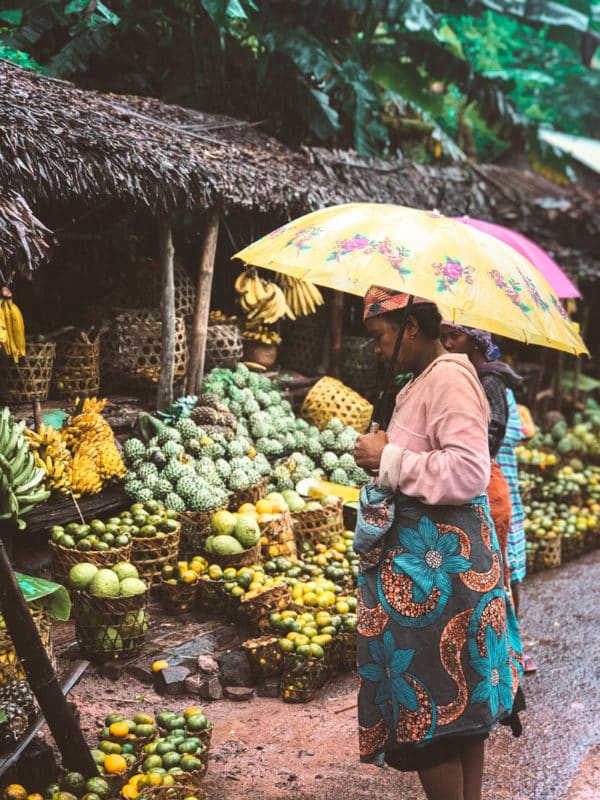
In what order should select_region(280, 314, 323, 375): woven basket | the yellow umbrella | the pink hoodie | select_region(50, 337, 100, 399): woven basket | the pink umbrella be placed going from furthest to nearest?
select_region(280, 314, 323, 375): woven basket, select_region(50, 337, 100, 399): woven basket, the pink umbrella, the yellow umbrella, the pink hoodie

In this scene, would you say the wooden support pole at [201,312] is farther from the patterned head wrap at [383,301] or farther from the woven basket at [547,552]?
the patterned head wrap at [383,301]

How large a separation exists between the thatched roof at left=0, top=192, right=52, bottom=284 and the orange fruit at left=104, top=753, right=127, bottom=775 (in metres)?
2.58

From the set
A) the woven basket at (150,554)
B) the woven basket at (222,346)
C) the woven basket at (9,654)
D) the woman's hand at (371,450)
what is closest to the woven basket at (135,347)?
the woven basket at (222,346)

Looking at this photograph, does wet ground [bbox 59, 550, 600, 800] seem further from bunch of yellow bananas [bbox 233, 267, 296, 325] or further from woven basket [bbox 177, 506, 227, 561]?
bunch of yellow bananas [bbox 233, 267, 296, 325]

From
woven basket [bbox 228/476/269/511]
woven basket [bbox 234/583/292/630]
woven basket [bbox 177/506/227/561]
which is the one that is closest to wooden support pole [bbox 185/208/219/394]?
woven basket [bbox 228/476/269/511]

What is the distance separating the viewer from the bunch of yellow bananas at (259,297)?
25.0 feet

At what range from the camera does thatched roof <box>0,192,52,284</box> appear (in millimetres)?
4336

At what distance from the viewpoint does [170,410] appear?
262 inches

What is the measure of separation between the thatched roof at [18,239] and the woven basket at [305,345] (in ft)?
15.1

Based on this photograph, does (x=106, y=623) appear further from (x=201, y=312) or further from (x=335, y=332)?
(x=335, y=332)

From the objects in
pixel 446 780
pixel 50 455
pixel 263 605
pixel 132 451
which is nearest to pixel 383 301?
pixel 446 780

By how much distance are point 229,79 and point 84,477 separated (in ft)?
18.5

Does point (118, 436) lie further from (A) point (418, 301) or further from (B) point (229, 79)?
(B) point (229, 79)

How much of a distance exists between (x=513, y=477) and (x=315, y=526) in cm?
177
